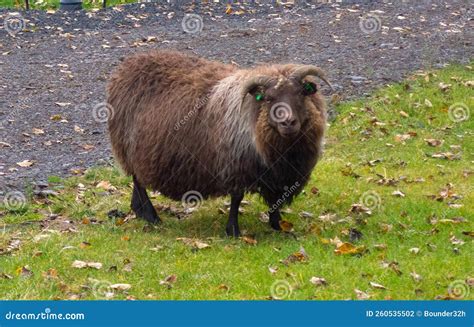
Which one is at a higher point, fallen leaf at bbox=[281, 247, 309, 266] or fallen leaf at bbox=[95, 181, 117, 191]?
fallen leaf at bbox=[281, 247, 309, 266]

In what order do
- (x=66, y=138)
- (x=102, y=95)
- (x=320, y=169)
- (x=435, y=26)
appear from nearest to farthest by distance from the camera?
(x=320, y=169) < (x=66, y=138) < (x=102, y=95) < (x=435, y=26)

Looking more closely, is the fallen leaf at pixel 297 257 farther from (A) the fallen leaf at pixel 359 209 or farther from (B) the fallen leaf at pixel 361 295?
(A) the fallen leaf at pixel 359 209

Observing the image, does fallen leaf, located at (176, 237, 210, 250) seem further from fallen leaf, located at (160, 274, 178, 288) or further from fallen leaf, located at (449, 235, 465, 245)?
fallen leaf, located at (449, 235, 465, 245)

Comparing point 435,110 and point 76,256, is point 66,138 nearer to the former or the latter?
point 76,256

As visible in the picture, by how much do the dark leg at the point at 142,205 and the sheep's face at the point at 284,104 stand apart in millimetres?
2006

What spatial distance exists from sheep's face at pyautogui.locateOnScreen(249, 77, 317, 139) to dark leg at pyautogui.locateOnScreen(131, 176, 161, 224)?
2.01 metres

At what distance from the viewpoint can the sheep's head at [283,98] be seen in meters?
8.87

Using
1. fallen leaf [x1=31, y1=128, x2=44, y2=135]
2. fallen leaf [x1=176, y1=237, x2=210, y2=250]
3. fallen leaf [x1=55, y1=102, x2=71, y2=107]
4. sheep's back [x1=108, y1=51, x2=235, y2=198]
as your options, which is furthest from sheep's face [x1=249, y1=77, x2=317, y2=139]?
fallen leaf [x1=55, y1=102, x2=71, y2=107]

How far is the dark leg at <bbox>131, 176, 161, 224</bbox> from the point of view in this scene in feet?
34.0

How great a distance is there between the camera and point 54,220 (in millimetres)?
10242

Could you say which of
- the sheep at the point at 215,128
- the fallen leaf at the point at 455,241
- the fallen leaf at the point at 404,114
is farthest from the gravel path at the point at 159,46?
the fallen leaf at the point at 455,241

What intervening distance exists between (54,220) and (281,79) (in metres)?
3.20

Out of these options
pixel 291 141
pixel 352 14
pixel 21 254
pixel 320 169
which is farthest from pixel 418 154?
pixel 352 14

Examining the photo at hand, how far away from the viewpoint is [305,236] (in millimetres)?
9211
